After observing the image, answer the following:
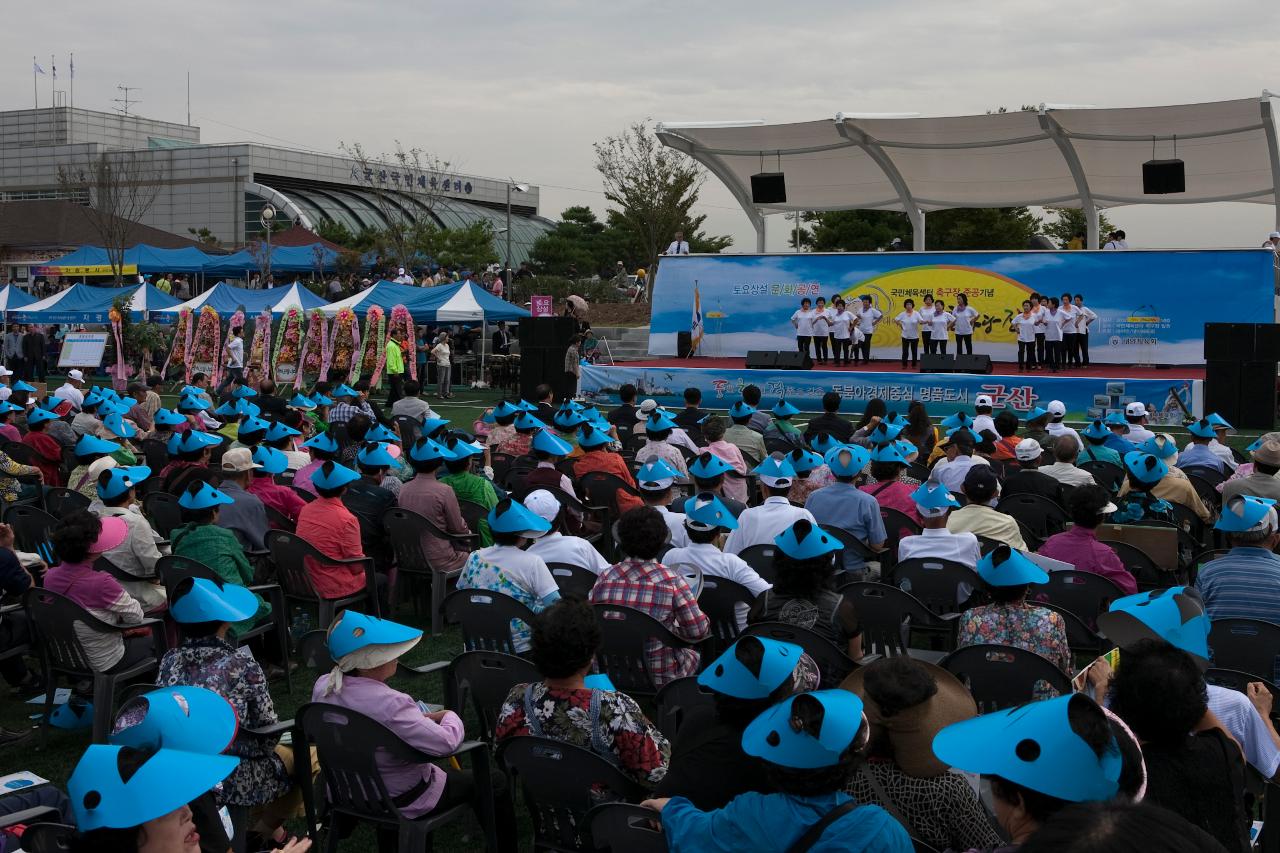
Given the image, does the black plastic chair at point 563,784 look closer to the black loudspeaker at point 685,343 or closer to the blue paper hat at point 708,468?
the blue paper hat at point 708,468

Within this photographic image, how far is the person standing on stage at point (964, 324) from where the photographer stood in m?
23.6

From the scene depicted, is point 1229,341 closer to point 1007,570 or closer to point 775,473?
point 775,473

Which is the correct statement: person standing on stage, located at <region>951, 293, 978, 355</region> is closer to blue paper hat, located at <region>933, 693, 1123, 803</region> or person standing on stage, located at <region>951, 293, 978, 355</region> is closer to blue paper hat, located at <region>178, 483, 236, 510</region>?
blue paper hat, located at <region>178, 483, 236, 510</region>

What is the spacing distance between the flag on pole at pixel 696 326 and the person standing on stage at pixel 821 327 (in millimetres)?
3072

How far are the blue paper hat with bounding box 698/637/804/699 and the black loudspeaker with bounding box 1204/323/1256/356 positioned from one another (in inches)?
659

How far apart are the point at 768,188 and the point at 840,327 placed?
5.11m

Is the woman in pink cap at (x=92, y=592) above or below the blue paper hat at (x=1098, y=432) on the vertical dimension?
below

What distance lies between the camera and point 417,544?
7.77m

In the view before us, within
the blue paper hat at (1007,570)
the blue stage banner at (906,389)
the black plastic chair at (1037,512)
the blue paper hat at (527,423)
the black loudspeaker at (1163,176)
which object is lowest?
the black plastic chair at (1037,512)

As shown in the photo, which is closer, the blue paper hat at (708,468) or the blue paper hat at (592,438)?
the blue paper hat at (708,468)

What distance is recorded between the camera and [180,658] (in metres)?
4.29

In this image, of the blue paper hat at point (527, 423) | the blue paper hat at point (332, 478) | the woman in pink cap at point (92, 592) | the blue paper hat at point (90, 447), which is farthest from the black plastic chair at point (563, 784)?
the blue paper hat at point (527, 423)

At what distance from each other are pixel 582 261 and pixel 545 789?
48.1 metres

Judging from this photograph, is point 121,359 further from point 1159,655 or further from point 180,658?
point 1159,655
